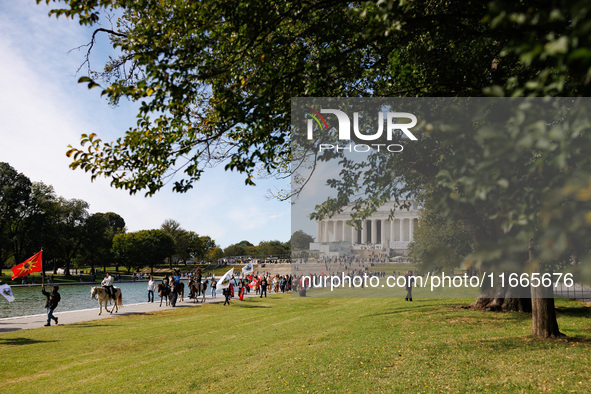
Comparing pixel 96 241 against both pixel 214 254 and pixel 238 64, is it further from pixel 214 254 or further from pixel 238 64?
pixel 238 64

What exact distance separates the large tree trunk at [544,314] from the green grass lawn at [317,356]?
15.7 inches

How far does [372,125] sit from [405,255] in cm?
464

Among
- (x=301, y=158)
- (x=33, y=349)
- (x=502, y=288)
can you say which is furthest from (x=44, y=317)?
(x=502, y=288)

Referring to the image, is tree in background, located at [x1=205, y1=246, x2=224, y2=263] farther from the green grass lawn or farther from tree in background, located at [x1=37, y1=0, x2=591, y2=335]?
tree in background, located at [x1=37, y1=0, x2=591, y2=335]

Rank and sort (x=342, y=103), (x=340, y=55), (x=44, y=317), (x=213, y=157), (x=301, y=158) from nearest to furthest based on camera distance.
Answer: (x=340, y=55), (x=213, y=157), (x=342, y=103), (x=301, y=158), (x=44, y=317)

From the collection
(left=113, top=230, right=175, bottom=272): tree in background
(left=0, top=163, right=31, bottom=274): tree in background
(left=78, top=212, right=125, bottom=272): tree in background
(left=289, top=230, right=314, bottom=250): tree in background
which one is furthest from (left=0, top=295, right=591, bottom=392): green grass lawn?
(left=113, top=230, right=175, bottom=272): tree in background

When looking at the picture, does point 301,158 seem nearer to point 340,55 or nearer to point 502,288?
point 340,55

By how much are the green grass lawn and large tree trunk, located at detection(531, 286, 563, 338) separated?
1.31ft

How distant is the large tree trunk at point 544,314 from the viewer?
38.4 feet

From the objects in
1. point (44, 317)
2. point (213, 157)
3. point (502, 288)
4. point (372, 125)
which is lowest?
point (44, 317)

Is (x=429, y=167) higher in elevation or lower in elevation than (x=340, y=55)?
lower

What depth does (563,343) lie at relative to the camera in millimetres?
11031

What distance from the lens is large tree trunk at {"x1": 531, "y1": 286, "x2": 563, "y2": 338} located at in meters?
11.7

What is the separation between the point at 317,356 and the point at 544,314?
637cm
